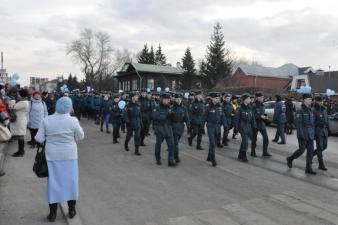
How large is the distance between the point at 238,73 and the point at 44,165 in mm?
69582

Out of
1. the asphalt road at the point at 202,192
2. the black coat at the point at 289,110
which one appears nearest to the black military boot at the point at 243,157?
the asphalt road at the point at 202,192

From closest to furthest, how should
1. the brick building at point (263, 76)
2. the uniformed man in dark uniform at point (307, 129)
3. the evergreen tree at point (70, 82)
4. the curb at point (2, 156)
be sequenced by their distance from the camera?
1. the curb at point (2, 156)
2. the uniformed man in dark uniform at point (307, 129)
3. the brick building at point (263, 76)
4. the evergreen tree at point (70, 82)

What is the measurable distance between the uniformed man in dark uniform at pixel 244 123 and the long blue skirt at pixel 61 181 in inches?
245

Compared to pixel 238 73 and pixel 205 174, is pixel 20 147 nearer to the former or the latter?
pixel 205 174

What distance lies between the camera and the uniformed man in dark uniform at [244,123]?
11.3 meters

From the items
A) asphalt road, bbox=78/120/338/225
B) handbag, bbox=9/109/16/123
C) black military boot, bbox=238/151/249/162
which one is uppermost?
handbag, bbox=9/109/16/123

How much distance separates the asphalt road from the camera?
633cm

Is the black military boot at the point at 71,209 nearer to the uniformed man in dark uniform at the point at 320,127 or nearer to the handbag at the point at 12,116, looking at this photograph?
the handbag at the point at 12,116

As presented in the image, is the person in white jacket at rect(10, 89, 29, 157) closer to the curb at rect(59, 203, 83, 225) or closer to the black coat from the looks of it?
the curb at rect(59, 203, 83, 225)

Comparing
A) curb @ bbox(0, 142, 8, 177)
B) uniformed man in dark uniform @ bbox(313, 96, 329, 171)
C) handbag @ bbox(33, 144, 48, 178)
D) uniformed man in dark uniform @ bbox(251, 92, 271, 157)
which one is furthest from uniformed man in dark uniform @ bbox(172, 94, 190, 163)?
handbag @ bbox(33, 144, 48, 178)

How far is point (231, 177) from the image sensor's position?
9.20 meters

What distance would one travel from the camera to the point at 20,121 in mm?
10820

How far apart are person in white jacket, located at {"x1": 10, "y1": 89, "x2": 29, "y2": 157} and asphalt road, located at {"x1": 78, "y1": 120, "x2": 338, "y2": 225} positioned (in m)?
1.72

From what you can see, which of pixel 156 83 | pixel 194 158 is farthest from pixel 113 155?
pixel 156 83
